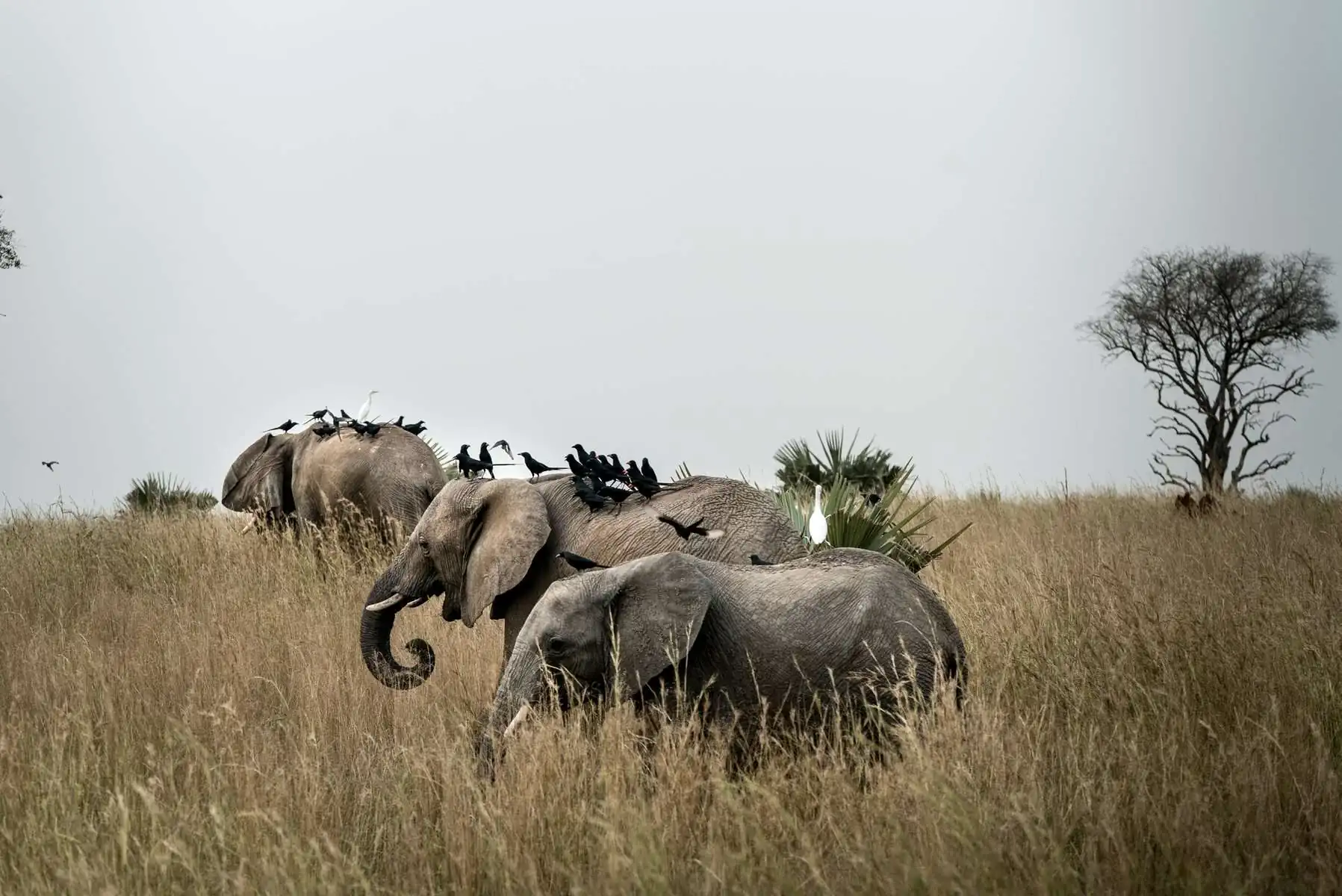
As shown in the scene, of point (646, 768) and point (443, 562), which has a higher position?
point (443, 562)

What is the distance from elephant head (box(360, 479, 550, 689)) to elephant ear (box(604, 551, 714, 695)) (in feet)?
4.71

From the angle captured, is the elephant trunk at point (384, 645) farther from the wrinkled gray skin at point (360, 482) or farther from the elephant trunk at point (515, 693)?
the wrinkled gray skin at point (360, 482)

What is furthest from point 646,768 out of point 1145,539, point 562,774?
point 1145,539

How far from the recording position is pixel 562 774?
458cm

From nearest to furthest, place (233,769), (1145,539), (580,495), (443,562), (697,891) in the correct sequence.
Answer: (697,891) < (233,769) < (580,495) < (443,562) < (1145,539)

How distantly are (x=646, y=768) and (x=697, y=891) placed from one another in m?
1.04

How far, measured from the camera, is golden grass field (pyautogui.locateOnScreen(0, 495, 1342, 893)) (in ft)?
13.4

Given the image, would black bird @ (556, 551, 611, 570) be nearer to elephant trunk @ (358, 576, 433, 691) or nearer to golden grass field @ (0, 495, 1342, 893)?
golden grass field @ (0, 495, 1342, 893)

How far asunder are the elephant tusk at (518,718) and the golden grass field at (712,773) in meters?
0.07

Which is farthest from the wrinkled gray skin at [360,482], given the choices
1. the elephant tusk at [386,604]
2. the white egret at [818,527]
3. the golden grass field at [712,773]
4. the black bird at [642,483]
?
the white egret at [818,527]

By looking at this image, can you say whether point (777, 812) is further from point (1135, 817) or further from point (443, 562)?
point (443, 562)

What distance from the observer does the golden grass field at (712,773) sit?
410 cm

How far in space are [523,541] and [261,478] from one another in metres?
8.72

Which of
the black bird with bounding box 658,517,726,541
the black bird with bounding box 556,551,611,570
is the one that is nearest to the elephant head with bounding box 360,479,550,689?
the black bird with bounding box 658,517,726,541
